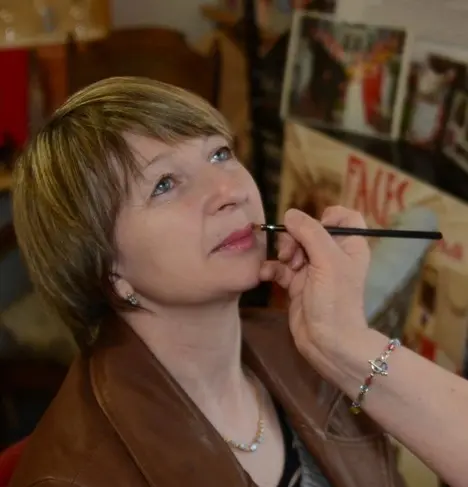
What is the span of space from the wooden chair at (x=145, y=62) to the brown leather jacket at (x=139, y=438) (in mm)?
1163

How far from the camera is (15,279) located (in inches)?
67.8

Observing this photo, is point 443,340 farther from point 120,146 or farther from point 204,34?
point 204,34

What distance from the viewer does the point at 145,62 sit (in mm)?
2121

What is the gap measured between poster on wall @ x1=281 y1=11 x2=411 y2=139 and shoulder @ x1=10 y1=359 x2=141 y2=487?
973 mm

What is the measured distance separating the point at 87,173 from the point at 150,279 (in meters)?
0.16

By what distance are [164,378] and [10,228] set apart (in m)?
0.69

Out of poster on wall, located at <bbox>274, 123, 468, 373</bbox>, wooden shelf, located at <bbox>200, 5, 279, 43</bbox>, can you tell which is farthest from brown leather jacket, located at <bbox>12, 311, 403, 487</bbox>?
wooden shelf, located at <bbox>200, 5, 279, 43</bbox>

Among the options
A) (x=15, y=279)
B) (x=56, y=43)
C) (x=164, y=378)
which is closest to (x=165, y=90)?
(x=164, y=378)

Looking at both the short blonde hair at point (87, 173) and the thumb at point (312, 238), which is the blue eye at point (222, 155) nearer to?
the short blonde hair at point (87, 173)

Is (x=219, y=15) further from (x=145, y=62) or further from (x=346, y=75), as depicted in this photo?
(x=346, y=75)

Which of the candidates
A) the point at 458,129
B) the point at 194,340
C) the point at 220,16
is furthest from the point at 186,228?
the point at 220,16

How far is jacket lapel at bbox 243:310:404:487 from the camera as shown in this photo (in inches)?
46.0

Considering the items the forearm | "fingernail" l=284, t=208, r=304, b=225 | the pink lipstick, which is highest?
"fingernail" l=284, t=208, r=304, b=225

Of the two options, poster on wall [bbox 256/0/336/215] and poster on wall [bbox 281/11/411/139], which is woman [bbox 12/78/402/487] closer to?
poster on wall [bbox 281/11/411/139]
